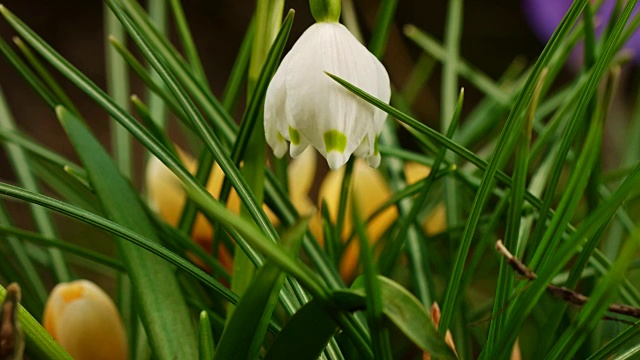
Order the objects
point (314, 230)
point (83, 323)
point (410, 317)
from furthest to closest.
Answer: point (314, 230), point (83, 323), point (410, 317)

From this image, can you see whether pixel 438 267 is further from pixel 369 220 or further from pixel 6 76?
pixel 6 76

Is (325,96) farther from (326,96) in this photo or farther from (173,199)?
(173,199)

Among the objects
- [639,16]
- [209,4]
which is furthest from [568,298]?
[209,4]

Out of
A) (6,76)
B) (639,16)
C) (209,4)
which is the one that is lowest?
(639,16)

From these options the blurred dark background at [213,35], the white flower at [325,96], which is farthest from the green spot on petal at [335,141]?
the blurred dark background at [213,35]

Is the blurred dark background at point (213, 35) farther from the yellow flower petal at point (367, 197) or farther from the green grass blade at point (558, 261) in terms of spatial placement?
the green grass blade at point (558, 261)

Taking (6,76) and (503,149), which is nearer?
(503,149)

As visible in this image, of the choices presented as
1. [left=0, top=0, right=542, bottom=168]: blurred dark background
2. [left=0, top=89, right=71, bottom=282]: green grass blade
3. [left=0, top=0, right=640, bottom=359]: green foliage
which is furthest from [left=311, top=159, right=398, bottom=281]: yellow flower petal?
[left=0, top=0, right=542, bottom=168]: blurred dark background

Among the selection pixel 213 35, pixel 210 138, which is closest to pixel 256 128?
pixel 210 138
